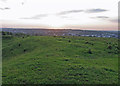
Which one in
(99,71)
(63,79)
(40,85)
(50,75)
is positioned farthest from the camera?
(99,71)

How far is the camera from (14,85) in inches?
550

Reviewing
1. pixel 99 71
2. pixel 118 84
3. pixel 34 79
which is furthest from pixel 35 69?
pixel 118 84

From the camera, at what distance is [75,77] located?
1516 cm

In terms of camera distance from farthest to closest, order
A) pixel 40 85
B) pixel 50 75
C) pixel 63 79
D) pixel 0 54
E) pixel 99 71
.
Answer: pixel 0 54 → pixel 99 71 → pixel 50 75 → pixel 63 79 → pixel 40 85

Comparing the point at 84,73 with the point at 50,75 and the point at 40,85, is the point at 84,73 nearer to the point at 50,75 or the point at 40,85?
the point at 50,75

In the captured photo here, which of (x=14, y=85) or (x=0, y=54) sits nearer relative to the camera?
(x=14, y=85)

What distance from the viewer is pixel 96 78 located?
15.2 m

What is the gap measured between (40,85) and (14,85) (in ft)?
10.3

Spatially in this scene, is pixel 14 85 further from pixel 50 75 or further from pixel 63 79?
pixel 63 79

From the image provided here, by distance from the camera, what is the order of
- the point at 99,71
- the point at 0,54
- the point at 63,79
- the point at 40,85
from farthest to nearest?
the point at 0,54
the point at 99,71
the point at 63,79
the point at 40,85

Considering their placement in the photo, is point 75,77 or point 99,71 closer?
point 75,77

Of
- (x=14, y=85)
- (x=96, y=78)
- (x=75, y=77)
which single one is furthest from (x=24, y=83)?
(x=96, y=78)

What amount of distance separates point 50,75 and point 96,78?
6024 mm

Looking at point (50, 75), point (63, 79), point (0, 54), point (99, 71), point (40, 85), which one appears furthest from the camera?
point (0, 54)
